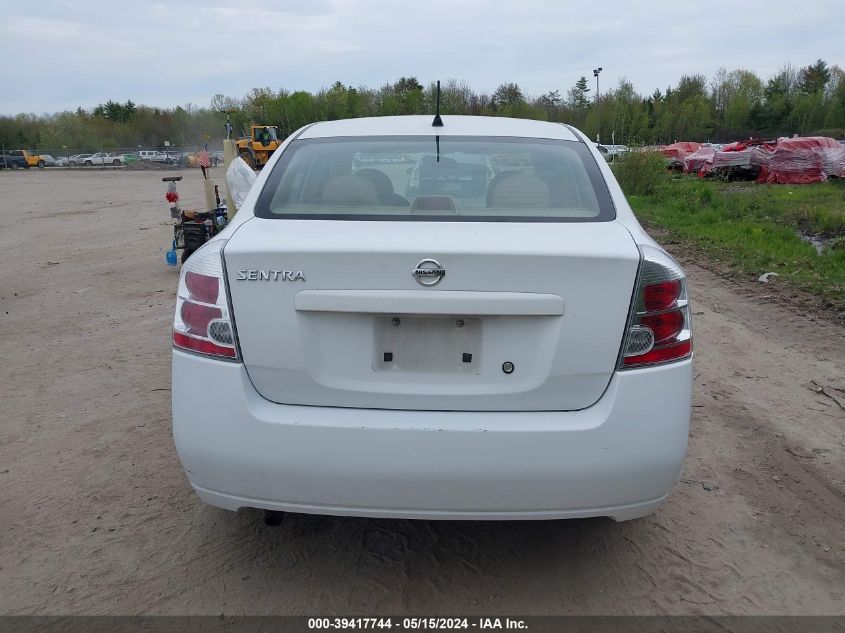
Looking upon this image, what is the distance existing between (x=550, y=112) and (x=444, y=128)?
65.1m

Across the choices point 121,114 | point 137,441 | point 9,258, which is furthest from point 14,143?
point 137,441

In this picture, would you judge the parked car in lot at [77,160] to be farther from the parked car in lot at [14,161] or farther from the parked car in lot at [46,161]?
the parked car in lot at [14,161]

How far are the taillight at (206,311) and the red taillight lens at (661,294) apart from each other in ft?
4.49

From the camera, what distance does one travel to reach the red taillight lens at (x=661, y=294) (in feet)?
7.75

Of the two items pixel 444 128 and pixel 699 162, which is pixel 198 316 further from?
pixel 699 162

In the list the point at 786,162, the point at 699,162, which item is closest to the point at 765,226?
the point at 786,162

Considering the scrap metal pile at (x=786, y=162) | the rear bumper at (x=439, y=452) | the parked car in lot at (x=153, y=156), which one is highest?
the rear bumper at (x=439, y=452)

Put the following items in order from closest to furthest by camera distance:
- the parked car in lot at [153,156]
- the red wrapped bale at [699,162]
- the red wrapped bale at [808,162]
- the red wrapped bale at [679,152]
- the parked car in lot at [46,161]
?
1. the red wrapped bale at [808,162]
2. the red wrapped bale at [699,162]
3. the red wrapped bale at [679,152]
4. the parked car in lot at [153,156]
5. the parked car in lot at [46,161]

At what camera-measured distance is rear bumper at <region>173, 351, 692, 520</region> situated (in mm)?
2271

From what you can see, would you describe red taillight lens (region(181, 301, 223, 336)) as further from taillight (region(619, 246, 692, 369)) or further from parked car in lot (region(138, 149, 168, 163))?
parked car in lot (region(138, 149, 168, 163))

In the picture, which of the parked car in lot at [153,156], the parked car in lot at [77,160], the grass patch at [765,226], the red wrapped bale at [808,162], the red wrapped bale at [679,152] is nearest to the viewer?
the grass patch at [765,226]

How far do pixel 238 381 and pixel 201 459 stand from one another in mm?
307

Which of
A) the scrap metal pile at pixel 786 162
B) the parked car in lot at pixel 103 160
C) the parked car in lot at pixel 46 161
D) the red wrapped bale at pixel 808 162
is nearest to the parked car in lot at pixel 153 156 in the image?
the parked car in lot at pixel 103 160

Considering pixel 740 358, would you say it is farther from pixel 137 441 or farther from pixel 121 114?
pixel 121 114
